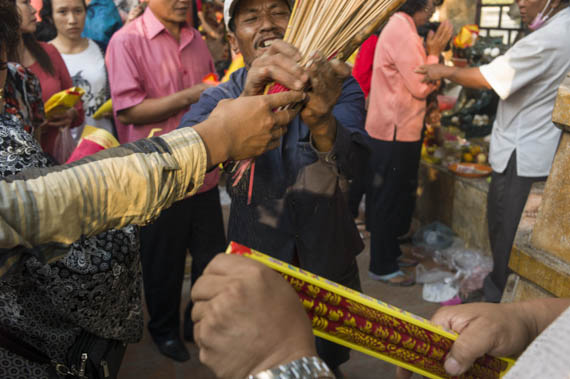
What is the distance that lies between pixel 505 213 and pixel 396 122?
3.63 ft

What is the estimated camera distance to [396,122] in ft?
11.6

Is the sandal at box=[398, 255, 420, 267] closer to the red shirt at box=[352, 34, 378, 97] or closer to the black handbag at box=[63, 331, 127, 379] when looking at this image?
the red shirt at box=[352, 34, 378, 97]

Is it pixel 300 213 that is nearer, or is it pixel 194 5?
pixel 300 213

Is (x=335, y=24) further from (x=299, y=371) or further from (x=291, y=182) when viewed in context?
(x=299, y=371)

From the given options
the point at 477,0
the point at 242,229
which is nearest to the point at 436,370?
the point at 242,229

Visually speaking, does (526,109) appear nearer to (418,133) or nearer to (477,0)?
(418,133)

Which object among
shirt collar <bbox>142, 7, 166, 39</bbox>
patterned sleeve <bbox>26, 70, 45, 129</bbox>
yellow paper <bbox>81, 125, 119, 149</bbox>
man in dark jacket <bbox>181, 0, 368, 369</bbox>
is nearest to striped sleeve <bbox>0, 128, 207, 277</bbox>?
yellow paper <bbox>81, 125, 119, 149</bbox>

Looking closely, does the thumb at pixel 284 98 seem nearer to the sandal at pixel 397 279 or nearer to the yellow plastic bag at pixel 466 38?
the sandal at pixel 397 279

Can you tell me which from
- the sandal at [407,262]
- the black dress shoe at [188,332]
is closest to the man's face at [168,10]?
the black dress shoe at [188,332]

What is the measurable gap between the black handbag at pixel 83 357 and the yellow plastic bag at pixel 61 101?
1.46 m

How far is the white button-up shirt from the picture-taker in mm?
2455

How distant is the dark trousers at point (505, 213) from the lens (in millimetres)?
2654

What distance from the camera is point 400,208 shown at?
3752mm

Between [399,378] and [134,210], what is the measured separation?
31.2 inches
